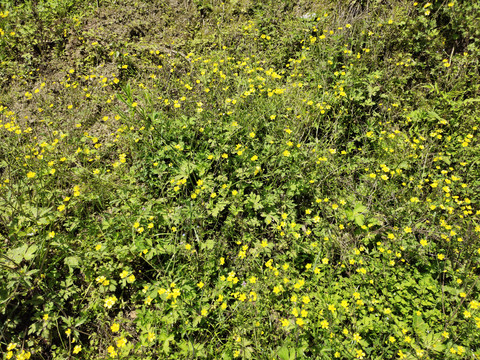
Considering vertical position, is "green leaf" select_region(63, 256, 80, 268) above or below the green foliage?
below

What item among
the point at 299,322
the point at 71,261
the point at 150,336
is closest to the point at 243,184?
the point at 299,322

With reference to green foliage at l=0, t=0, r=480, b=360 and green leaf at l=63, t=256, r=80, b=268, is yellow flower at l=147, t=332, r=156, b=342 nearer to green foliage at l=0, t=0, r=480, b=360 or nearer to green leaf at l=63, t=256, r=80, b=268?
green foliage at l=0, t=0, r=480, b=360

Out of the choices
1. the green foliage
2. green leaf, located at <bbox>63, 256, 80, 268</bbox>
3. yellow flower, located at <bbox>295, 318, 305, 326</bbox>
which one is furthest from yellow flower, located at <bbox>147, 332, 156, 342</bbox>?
yellow flower, located at <bbox>295, 318, 305, 326</bbox>

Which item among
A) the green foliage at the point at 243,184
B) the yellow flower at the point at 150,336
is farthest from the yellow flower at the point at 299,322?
the yellow flower at the point at 150,336

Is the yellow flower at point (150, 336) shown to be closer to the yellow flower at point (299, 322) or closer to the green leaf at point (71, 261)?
the green leaf at point (71, 261)

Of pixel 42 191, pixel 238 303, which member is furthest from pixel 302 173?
pixel 42 191

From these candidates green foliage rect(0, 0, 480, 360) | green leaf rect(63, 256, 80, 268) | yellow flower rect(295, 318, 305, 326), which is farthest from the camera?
green leaf rect(63, 256, 80, 268)

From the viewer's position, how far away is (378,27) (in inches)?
153

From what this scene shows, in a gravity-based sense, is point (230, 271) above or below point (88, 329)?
above

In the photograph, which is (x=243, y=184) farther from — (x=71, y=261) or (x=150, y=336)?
(x=71, y=261)

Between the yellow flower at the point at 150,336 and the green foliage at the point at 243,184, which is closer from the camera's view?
the yellow flower at the point at 150,336

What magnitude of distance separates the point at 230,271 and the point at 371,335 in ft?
3.89

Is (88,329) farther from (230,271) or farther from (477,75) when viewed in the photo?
(477,75)

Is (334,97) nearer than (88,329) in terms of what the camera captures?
No
